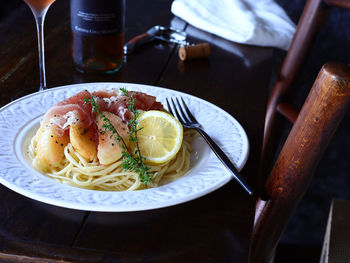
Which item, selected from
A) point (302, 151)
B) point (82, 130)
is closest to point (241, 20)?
point (302, 151)

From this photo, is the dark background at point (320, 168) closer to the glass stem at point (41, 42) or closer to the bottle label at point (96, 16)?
the bottle label at point (96, 16)

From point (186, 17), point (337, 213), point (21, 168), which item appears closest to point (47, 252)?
point (21, 168)

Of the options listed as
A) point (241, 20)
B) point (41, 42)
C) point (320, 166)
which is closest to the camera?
point (41, 42)

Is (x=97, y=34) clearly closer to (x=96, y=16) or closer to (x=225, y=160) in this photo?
(x=96, y=16)

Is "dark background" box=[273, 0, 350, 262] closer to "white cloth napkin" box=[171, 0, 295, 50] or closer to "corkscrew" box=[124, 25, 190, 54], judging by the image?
"white cloth napkin" box=[171, 0, 295, 50]

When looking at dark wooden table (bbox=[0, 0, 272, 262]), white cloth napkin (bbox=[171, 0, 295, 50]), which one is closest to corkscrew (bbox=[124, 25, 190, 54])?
white cloth napkin (bbox=[171, 0, 295, 50])

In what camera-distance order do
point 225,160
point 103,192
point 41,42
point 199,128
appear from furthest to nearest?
1. point 41,42
2. point 199,128
3. point 225,160
4. point 103,192

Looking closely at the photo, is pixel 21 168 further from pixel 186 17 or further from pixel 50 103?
pixel 186 17
